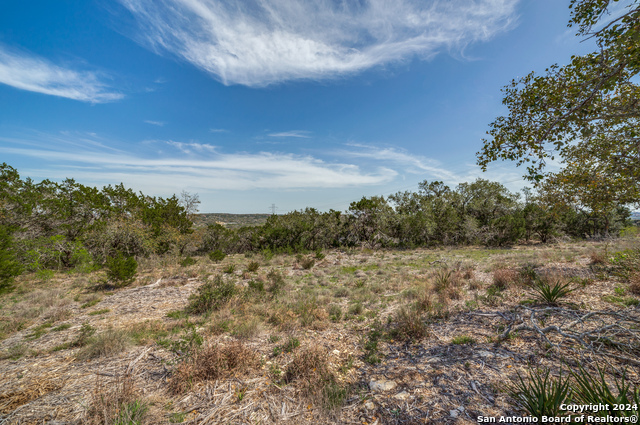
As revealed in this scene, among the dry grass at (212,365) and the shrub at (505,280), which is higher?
the shrub at (505,280)

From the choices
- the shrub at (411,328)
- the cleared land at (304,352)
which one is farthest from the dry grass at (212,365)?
the shrub at (411,328)

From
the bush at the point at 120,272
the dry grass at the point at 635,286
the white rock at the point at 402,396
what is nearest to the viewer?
the white rock at the point at 402,396

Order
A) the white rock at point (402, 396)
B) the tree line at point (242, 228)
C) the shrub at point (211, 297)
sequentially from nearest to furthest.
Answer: the white rock at point (402, 396) < the shrub at point (211, 297) < the tree line at point (242, 228)

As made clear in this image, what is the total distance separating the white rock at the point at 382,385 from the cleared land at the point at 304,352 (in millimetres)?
34

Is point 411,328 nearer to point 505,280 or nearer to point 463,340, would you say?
point 463,340

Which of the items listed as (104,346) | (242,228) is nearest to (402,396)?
(104,346)

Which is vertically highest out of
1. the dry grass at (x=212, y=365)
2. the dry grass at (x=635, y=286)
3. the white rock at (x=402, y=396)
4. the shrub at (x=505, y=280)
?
the dry grass at (x=635, y=286)

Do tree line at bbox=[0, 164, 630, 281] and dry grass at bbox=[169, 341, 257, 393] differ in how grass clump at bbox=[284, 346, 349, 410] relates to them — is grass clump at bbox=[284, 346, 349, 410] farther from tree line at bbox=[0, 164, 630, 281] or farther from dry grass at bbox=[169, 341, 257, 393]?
tree line at bbox=[0, 164, 630, 281]

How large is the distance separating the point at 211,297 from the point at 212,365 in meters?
4.15

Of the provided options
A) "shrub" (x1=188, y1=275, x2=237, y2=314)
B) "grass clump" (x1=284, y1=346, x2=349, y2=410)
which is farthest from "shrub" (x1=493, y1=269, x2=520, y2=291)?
"shrub" (x1=188, y1=275, x2=237, y2=314)

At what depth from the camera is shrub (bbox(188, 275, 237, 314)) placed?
7.77 m

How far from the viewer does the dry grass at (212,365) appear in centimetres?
401

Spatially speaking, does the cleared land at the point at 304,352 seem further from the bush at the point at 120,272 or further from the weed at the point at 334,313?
the bush at the point at 120,272

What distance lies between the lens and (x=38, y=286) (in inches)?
454
